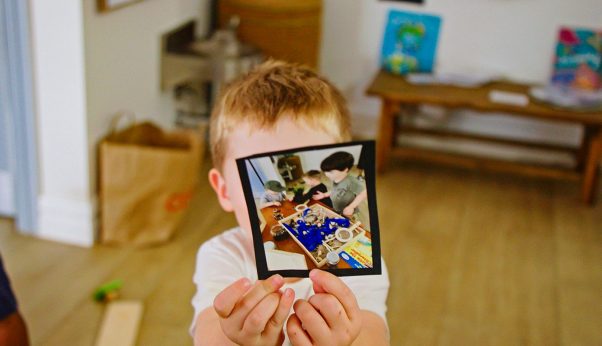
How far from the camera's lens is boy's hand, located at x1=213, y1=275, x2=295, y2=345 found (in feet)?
2.77

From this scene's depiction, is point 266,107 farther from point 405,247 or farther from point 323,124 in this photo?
point 405,247

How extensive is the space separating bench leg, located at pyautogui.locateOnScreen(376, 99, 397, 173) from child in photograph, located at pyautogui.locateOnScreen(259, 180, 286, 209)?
8.06ft

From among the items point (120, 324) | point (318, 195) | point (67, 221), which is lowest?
point (120, 324)

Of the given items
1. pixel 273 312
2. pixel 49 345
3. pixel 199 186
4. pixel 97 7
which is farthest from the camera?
pixel 199 186

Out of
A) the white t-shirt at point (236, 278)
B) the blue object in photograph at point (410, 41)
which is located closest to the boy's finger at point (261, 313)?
the white t-shirt at point (236, 278)

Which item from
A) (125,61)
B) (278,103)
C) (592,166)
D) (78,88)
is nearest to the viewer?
(278,103)

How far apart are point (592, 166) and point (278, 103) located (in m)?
2.47

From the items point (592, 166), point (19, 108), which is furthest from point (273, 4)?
point (592, 166)

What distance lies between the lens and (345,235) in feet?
2.86

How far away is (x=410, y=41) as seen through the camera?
358 cm

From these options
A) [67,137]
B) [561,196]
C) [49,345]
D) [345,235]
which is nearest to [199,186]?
[67,137]

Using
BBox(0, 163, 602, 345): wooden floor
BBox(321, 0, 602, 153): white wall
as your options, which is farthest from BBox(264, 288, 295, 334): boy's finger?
BBox(321, 0, 602, 153): white wall

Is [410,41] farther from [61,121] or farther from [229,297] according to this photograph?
[229,297]

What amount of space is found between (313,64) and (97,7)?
1342 millimetres
